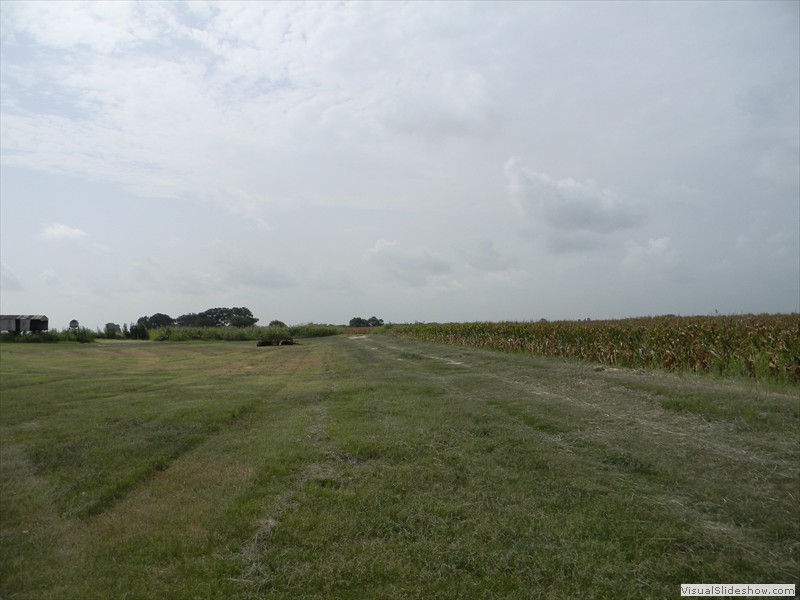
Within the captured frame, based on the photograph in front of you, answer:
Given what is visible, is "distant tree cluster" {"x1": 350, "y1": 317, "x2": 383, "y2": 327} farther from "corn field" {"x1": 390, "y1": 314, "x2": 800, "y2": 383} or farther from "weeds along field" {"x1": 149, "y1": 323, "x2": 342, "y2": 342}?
"corn field" {"x1": 390, "y1": 314, "x2": 800, "y2": 383}

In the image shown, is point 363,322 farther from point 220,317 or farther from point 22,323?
point 22,323

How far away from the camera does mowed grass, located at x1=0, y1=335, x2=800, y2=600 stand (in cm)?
405

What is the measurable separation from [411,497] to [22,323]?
44233 mm

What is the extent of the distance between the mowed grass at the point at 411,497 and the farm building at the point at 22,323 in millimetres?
34779

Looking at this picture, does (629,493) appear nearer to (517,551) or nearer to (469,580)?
(517,551)

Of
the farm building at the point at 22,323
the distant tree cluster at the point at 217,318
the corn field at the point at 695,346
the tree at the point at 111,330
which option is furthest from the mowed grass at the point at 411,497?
the distant tree cluster at the point at 217,318

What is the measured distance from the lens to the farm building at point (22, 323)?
38.5 meters

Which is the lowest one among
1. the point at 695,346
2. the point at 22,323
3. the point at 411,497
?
the point at 411,497

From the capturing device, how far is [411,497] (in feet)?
18.1

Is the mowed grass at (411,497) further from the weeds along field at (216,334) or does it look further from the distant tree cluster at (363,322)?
the distant tree cluster at (363,322)

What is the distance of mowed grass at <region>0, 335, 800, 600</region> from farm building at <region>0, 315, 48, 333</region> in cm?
3478

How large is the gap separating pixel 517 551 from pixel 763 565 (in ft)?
6.16

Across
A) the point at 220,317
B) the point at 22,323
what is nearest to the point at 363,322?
the point at 220,317

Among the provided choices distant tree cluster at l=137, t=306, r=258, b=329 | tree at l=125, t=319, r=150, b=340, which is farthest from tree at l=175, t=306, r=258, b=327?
tree at l=125, t=319, r=150, b=340
